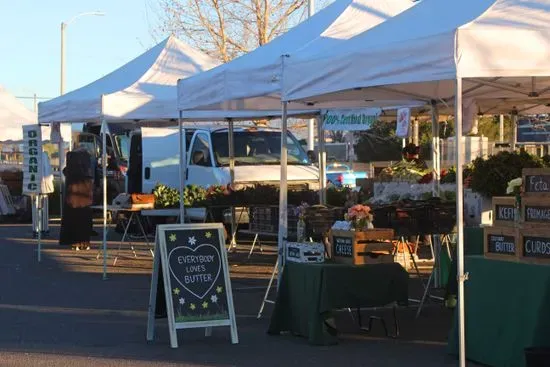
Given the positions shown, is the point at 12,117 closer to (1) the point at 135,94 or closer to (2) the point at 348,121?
(2) the point at 348,121

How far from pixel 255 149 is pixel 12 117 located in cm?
766

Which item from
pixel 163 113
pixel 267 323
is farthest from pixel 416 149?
pixel 267 323

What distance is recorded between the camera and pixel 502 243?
23.3ft

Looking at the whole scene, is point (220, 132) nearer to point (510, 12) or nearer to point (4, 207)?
point (4, 207)

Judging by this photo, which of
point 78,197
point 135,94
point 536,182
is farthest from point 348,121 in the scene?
point 536,182

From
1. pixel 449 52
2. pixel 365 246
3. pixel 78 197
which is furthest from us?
pixel 78 197

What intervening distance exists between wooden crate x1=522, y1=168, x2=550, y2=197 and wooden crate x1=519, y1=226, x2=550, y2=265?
27 cm

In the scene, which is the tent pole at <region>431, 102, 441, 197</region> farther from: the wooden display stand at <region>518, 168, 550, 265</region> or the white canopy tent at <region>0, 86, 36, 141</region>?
the white canopy tent at <region>0, 86, 36, 141</region>

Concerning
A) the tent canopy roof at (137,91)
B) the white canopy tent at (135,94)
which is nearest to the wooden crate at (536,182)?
the white canopy tent at (135,94)

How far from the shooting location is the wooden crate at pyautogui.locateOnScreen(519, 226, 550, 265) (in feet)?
22.0

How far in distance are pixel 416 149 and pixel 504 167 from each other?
5.08 metres

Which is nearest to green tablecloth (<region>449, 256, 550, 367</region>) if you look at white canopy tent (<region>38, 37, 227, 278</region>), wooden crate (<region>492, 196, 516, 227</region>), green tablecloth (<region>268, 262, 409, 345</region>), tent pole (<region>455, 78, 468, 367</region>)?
wooden crate (<region>492, 196, 516, 227</region>)

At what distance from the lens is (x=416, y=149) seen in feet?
50.4

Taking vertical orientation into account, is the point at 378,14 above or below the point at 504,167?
above
